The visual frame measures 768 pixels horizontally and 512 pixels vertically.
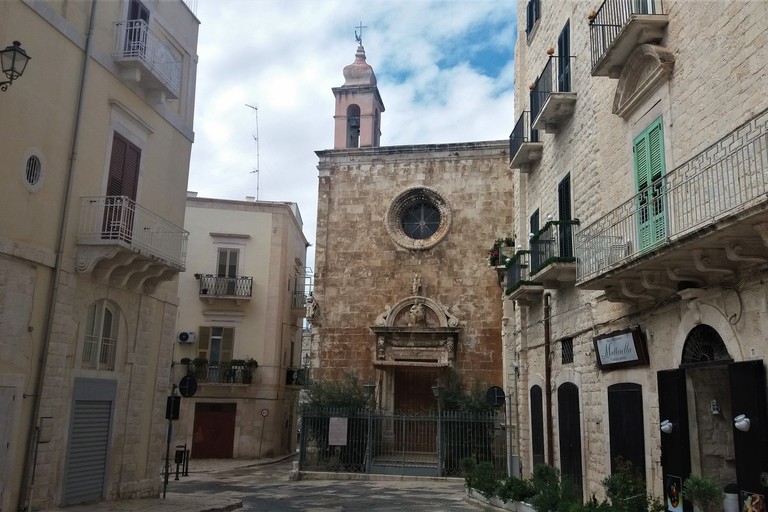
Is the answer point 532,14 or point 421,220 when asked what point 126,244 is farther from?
point 421,220

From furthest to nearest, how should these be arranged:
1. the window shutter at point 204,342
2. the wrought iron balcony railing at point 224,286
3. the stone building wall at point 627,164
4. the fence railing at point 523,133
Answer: the wrought iron balcony railing at point 224,286
the window shutter at point 204,342
the fence railing at point 523,133
the stone building wall at point 627,164

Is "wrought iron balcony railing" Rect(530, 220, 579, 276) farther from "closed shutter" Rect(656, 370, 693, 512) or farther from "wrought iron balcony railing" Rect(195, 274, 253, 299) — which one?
"wrought iron balcony railing" Rect(195, 274, 253, 299)

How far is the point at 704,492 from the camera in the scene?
760 cm

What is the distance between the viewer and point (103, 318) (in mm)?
13047

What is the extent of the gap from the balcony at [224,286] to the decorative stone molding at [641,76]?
19.3 m

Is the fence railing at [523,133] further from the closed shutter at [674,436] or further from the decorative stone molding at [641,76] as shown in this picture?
the closed shutter at [674,436]

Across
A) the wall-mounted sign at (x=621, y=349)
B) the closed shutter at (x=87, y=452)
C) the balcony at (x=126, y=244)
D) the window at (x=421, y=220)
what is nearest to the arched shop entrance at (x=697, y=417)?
the wall-mounted sign at (x=621, y=349)

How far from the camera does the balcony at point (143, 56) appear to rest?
1309cm

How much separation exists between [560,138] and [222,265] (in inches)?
682

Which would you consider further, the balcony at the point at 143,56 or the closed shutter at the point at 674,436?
the balcony at the point at 143,56

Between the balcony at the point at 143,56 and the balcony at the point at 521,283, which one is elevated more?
the balcony at the point at 143,56

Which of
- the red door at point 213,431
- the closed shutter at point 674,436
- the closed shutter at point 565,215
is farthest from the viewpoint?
the red door at point 213,431

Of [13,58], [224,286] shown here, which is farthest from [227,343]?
[13,58]

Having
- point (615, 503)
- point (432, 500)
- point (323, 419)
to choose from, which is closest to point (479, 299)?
point (323, 419)
